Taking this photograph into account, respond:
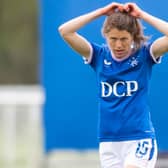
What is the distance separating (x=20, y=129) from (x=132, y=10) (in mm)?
8112

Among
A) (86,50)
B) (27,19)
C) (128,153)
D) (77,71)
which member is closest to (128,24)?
(86,50)

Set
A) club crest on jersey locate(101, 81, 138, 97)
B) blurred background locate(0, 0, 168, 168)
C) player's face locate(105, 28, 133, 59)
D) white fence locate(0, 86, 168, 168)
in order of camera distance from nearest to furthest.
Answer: player's face locate(105, 28, 133, 59) → club crest on jersey locate(101, 81, 138, 97) → blurred background locate(0, 0, 168, 168) → white fence locate(0, 86, 168, 168)

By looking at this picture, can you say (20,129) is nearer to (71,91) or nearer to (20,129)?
(20,129)

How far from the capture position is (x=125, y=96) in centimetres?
789

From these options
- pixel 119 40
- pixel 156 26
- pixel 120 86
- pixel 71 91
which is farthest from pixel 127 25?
pixel 71 91

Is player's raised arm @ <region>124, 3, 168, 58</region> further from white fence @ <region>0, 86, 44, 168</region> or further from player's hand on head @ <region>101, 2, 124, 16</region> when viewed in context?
white fence @ <region>0, 86, 44, 168</region>

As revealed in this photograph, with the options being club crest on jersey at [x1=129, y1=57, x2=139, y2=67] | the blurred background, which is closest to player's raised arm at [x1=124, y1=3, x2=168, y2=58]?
club crest on jersey at [x1=129, y1=57, x2=139, y2=67]

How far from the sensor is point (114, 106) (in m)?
7.90

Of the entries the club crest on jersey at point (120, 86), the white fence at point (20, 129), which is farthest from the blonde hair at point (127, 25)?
the white fence at point (20, 129)

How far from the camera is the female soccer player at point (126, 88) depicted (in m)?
7.86

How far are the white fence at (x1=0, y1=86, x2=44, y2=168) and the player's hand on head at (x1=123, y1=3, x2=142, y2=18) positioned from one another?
708cm

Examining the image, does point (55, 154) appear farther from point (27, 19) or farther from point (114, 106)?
point (27, 19)

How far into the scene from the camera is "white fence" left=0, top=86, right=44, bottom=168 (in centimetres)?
1527

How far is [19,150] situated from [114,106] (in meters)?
8.10
